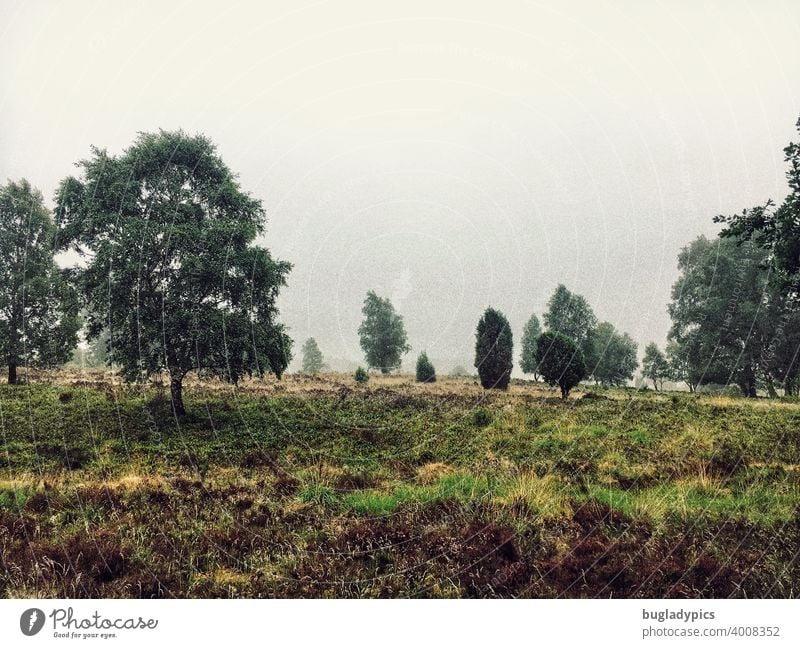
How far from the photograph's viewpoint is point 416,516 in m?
5.44

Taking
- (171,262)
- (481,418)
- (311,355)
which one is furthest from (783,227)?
(311,355)

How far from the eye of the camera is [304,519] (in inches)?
218

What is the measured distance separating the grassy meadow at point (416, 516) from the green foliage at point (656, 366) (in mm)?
38654

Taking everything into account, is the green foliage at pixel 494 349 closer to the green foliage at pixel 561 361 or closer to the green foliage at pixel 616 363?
the green foliage at pixel 561 361

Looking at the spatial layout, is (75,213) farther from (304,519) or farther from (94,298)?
(304,519)

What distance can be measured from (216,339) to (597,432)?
41.3ft

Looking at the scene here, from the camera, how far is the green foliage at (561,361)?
2216cm

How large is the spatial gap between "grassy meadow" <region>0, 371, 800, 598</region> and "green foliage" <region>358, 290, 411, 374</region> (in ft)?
128

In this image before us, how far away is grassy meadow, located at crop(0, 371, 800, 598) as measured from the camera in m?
4.26

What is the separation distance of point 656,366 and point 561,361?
32401 mm

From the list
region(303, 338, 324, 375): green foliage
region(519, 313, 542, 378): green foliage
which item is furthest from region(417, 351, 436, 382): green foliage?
region(303, 338, 324, 375): green foliage

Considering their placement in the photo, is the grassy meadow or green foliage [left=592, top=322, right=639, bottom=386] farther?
green foliage [left=592, top=322, right=639, bottom=386]
